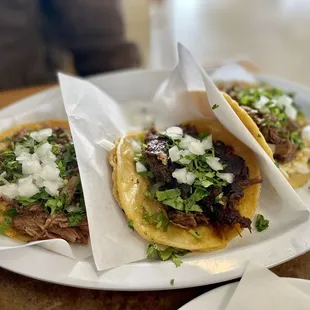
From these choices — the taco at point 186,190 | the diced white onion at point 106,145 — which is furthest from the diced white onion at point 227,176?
the diced white onion at point 106,145

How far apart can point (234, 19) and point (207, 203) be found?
3.55m

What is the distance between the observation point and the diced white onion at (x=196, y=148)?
1365mm

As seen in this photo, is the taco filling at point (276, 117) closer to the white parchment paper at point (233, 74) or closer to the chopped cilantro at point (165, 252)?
the white parchment paper at point (233, 74)

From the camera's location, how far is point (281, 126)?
1607 mm

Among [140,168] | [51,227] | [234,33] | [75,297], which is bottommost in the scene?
[234,33]

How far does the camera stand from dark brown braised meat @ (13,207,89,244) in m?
1.30

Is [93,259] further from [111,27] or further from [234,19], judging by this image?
[234,19]

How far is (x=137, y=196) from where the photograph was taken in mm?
1335

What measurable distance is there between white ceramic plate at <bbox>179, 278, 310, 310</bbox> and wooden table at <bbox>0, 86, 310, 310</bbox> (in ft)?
0.30

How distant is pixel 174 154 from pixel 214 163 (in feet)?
0.39

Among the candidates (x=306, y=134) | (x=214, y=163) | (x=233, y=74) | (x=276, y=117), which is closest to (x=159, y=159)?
(x=214, y=163)

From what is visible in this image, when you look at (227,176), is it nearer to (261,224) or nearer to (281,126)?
(261,224)

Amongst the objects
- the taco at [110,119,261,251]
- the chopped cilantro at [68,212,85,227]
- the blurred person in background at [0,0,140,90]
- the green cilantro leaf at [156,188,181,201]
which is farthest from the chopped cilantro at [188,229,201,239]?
the blurred person in background at [0,0,140,90]

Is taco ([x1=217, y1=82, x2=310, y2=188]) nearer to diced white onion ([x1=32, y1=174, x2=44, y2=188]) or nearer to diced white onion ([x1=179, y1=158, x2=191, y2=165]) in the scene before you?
diced white onion ([x1=179, y1=158, x2=191, y2=165])
